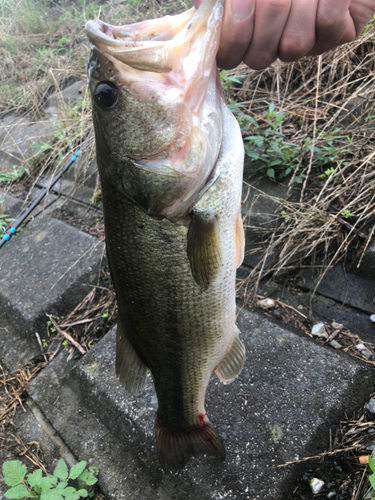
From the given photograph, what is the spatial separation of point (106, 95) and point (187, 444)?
4.53 ft

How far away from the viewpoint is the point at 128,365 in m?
1.43

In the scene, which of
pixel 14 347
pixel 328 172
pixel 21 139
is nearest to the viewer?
pixel 328 172

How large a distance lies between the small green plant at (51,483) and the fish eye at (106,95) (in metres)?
1.75

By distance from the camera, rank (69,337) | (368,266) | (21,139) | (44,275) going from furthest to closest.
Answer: (21,139) → (44,275) → (69,337) → (368,266)

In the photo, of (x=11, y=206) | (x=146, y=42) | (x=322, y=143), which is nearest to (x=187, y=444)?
(x=146, y=42)

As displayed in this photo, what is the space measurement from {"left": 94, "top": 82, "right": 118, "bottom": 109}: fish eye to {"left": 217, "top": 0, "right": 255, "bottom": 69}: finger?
34 centimetres

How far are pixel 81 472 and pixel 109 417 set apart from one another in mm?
293

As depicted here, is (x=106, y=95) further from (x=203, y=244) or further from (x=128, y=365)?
(x=128, y=365)

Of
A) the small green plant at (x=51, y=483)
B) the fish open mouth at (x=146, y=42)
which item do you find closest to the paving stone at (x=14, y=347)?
the small green plant at (x=51, y=483)

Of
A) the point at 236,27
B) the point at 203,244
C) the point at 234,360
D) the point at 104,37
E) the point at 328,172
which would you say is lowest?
the point at 328,172

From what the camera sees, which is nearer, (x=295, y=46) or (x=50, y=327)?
(x=295, y=46)

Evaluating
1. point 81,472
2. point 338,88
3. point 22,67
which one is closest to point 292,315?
point 81,472

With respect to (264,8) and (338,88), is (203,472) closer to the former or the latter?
(264,8)

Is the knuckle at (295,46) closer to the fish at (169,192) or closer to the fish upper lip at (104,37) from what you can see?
the fish at (169,192)
